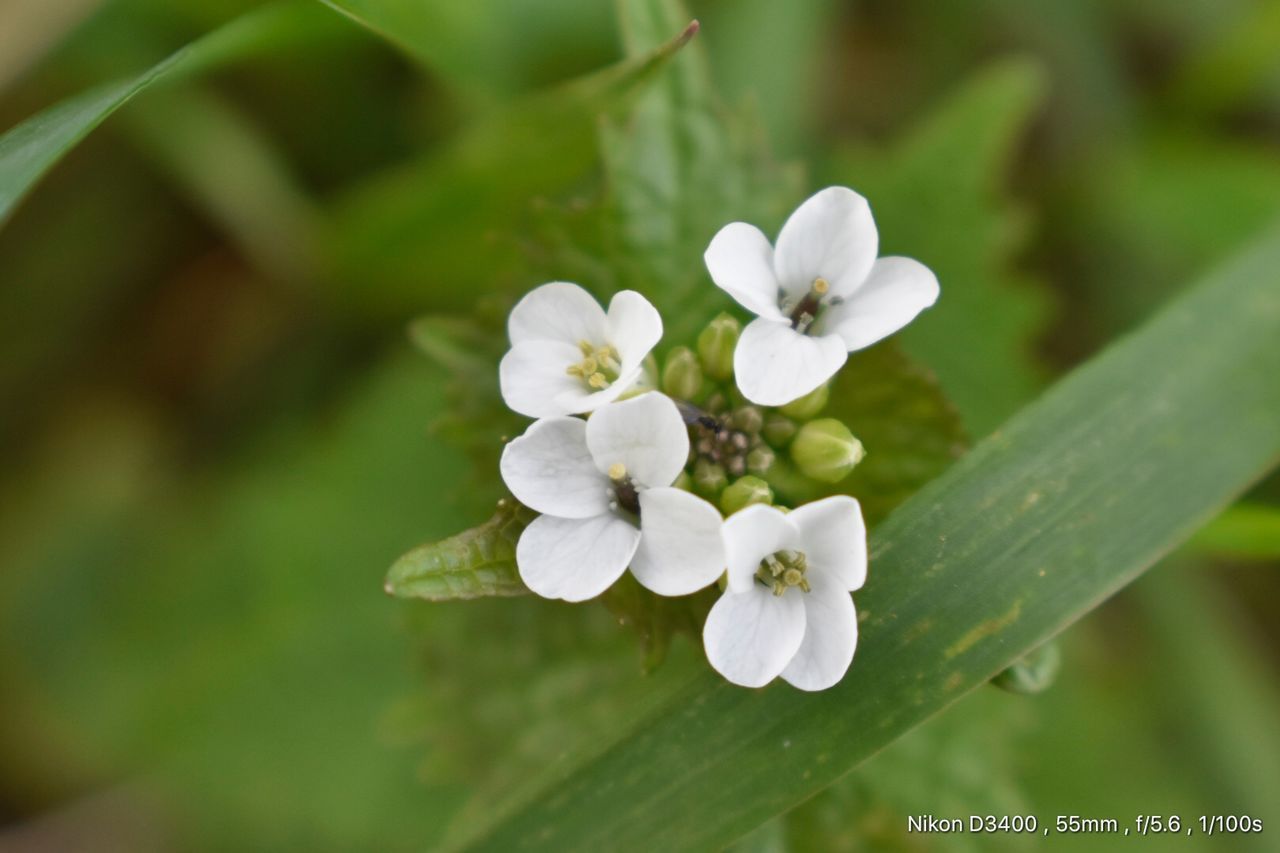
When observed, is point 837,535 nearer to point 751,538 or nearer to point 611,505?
point 751,538

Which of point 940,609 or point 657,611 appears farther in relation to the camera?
point 657,611

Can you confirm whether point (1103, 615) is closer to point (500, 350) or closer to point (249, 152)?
point (500, 350)

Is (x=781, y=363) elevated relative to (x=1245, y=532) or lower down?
elevated

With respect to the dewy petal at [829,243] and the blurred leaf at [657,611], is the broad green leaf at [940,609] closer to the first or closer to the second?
the blurred leaf at [657,611]

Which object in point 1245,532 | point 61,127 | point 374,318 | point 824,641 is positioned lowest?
point 1245,532

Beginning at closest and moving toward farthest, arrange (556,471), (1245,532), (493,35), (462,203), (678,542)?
1. (678,542)
2. (556,471)
3. (1245,532)
4. (462,203)
5. (493,35)

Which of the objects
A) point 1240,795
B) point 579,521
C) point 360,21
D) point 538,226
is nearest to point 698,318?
point 538,226

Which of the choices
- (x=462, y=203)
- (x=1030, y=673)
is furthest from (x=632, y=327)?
(x=462, y=203)
